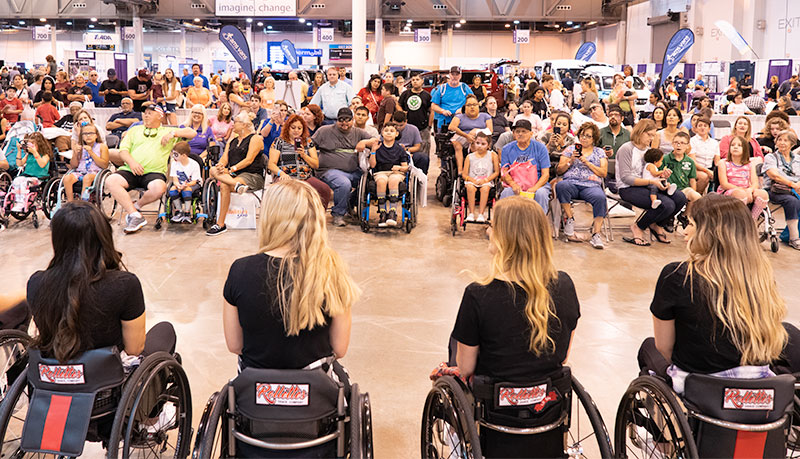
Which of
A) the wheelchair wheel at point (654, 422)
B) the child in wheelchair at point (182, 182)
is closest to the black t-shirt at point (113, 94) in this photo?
the child in wheelchair at point (182, 182)

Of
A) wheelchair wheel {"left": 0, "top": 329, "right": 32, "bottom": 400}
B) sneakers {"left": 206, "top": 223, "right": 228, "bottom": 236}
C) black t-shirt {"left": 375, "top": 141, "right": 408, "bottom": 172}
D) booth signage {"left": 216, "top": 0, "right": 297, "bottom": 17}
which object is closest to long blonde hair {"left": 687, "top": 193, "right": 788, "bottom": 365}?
wheelchair wheel {"left": 0, "top": 329, "right": 32, "bottom": 400}

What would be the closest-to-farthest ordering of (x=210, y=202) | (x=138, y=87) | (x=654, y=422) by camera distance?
(x=654, y=422), (x=210, y=202), (x=138, y=87)

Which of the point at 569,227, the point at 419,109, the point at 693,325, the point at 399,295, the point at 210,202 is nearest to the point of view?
the point at 693,325

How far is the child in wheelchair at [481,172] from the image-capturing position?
22.1 ft

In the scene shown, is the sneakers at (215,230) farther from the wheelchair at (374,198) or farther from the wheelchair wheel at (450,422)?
the wheelchair wheel at (450,422)

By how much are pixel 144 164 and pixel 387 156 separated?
2351mm

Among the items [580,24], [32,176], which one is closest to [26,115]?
[32,176]

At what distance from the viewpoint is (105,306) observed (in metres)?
2.22

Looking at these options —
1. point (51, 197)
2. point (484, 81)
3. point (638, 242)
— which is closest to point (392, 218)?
point (638, 242)

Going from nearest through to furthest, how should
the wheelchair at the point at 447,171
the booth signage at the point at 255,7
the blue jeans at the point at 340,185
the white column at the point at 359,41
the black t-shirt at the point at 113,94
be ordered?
the blue jeans at the point at 340,185, the wheelchair at the point at 447,171, the white column at the point at 359,41, the black t-shirt at the point at 113,94, the booth signage at the point at 255,7

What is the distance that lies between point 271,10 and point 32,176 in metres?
10.8

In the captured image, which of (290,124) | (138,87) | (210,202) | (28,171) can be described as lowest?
(210,202)

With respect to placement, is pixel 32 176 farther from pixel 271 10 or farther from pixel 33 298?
pixel 271 10

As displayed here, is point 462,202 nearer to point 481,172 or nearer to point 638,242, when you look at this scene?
point 481,172
